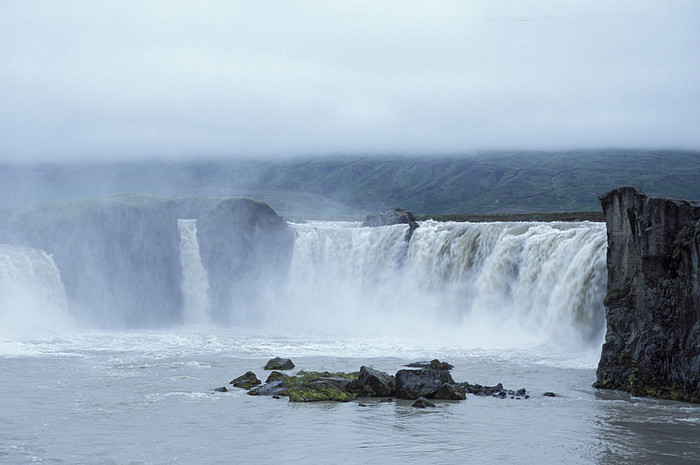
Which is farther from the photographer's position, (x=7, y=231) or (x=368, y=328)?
(x=7, y=231)

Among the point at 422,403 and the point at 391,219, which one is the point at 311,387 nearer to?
the point at 422,403

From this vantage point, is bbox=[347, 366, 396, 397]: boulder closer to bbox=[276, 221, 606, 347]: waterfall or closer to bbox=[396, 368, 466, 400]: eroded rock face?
bbox=[396, 368, 466, 400]: eroded rock face

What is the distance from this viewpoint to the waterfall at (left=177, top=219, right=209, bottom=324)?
161 ft

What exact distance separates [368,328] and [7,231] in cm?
2270

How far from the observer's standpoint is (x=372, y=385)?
72.7 feet

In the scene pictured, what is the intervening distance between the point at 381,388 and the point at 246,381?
450 cm

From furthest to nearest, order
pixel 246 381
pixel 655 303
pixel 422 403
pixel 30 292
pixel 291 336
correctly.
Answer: pixel 30 292
pixel 291 336
pixel 246 381
pixel 655 303
pixel 422 403

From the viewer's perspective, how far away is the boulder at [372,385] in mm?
22031

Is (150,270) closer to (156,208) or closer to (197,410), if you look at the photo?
(156,208)

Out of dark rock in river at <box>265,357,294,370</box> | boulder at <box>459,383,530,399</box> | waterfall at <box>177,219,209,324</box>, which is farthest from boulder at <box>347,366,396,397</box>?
waterfall at <box>177,219,209,324</box>

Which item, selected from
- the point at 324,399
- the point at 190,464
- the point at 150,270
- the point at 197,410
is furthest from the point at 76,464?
the point at 150,270

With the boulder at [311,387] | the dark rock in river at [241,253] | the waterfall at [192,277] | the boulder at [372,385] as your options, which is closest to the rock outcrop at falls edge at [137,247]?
the dark rock in river at [241,253]

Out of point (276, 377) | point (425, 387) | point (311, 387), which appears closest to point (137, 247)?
point (276, 377)

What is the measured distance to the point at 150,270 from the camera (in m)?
47.8
